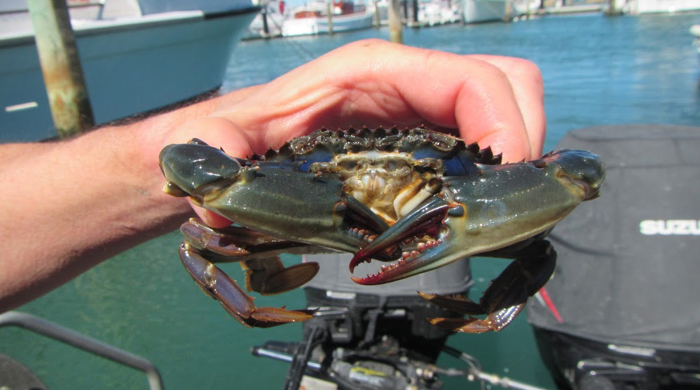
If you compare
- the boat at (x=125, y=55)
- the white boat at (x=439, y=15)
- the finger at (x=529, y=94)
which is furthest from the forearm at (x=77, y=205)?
the white boat at (x=439, y=15)

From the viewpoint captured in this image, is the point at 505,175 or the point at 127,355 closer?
the point at 505,175

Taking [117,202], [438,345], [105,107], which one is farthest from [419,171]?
[105,107]

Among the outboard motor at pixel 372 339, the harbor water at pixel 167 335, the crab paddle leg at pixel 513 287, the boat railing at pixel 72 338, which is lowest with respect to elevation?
the harbor water at pixel 167 335

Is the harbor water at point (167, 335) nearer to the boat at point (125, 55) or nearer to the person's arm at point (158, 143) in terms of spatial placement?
the person's arm at point (158, 143)

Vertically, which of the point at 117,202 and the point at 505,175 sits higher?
the point at 505,175

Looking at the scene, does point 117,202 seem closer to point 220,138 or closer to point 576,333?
point 220,138

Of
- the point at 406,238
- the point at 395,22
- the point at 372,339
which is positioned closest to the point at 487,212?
the point at 406,238
